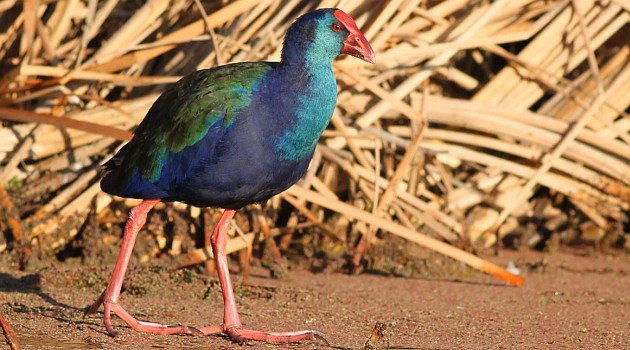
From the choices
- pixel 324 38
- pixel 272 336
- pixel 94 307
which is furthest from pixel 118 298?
pixel 324 38

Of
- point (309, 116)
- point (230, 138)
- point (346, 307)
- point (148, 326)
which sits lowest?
point (148, 326)

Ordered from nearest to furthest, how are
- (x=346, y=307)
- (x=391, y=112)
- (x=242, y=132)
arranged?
(x=242, y=132), (x=346, y=307), (x=391, y=112)

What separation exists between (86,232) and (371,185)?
4.44ft

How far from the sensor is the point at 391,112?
17.4 feet

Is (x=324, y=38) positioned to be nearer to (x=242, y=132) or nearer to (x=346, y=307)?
(x=242, y=132)

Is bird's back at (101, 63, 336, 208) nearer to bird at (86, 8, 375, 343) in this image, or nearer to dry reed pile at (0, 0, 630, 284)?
bird at (86, 8, 375, 343)

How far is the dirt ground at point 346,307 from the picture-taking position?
3516 millimetres

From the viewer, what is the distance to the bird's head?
3.58 m

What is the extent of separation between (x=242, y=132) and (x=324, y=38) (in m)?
0.44

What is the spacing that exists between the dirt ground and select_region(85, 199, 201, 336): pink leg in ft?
0.10

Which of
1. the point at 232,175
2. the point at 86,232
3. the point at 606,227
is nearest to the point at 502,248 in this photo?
the point at 606,227

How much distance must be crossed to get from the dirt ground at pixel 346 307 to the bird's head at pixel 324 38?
95cm

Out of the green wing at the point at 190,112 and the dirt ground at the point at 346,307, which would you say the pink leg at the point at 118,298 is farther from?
the green wing at the point at 190,112

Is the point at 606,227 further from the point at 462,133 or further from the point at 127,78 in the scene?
the point at 127,78
